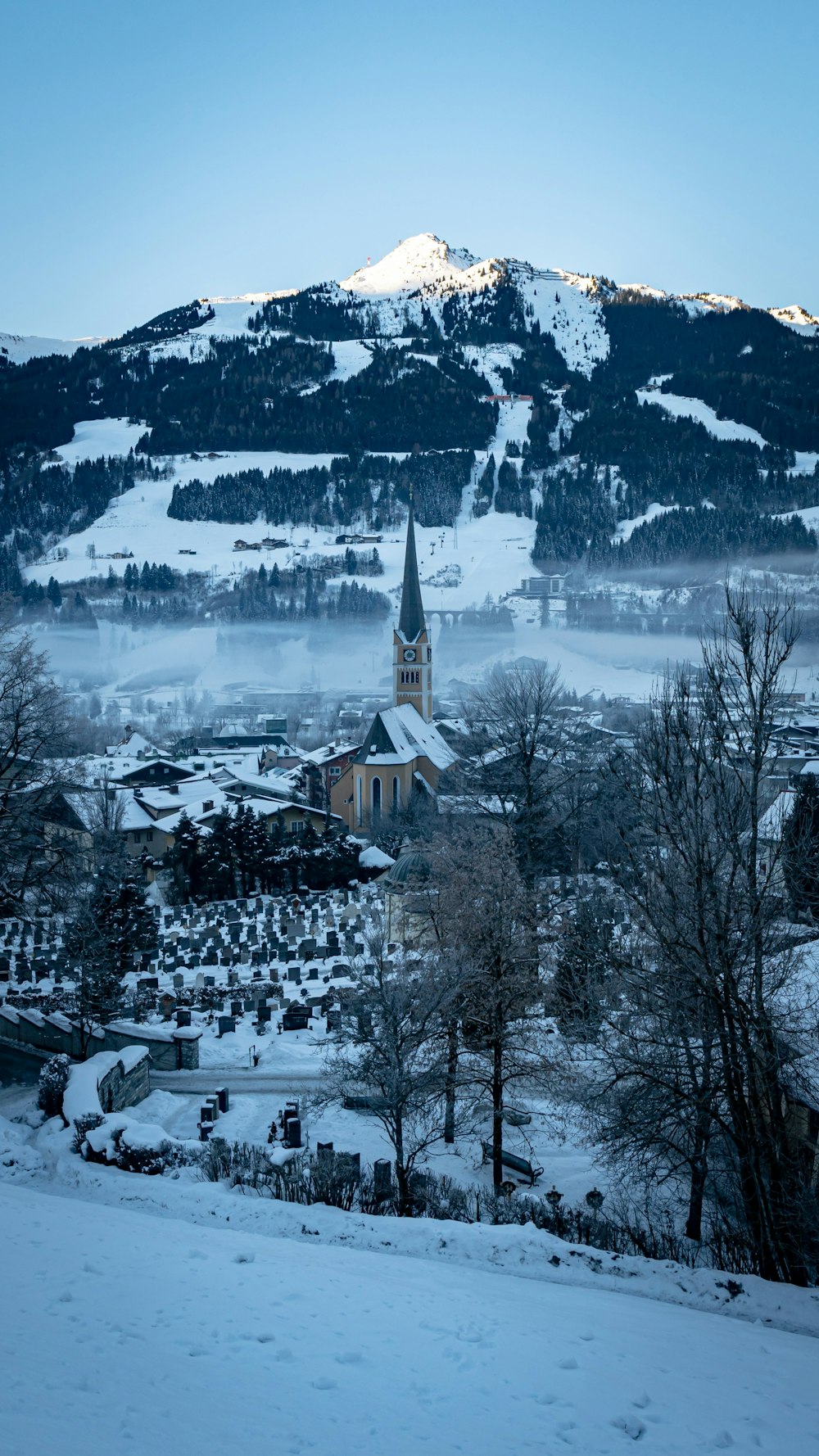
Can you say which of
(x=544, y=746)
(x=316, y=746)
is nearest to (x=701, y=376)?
(x=316, y=746)

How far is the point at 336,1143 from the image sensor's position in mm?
10609

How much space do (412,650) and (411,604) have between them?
3.16m

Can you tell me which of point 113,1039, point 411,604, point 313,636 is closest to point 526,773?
point 113,1039

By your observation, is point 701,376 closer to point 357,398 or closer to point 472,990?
point 357,398

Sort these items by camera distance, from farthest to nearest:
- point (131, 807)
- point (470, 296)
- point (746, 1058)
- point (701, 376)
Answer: point (470, 296) < point (701, 376) < point (131, 807) < point (746, 1058)

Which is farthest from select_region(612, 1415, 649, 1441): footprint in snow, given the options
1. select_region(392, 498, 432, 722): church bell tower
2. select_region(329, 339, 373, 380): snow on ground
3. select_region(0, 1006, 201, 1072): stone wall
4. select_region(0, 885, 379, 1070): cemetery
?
select_region(329, 339, 373, 380): snow on ground

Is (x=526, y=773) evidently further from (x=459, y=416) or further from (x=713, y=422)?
(x=459, y=416)

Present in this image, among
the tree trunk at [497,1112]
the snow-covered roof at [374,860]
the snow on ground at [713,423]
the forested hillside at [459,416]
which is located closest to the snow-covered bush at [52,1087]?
the tree trunk at [497,1112]

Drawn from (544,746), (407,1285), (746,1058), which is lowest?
(407,1285)

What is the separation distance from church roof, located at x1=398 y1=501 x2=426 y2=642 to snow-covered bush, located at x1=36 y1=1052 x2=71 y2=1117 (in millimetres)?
45172

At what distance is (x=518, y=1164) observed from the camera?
995 centimetres

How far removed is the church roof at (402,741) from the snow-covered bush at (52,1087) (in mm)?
30825

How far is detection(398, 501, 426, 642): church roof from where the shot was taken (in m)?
54.4

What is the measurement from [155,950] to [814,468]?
126 metres
